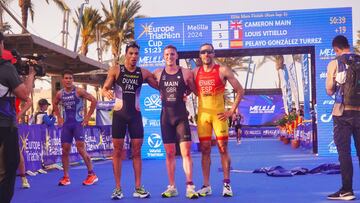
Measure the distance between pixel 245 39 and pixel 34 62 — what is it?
996 cm

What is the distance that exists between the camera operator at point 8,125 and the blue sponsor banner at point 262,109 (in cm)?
3208

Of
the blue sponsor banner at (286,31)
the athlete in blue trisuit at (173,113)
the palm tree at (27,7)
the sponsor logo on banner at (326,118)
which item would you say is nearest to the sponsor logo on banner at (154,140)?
the blue sponsor banner at (286,31)

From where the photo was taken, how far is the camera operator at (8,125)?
4.26 meters

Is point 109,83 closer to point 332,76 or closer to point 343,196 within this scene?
point 332,76

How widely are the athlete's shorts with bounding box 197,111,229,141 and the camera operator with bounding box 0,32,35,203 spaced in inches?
112

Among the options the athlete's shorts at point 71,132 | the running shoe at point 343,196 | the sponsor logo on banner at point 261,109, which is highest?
the athlete's shorts at point 71,132

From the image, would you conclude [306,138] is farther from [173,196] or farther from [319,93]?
[173,196]

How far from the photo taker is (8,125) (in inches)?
171

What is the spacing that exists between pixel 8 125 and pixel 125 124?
2.41 metres

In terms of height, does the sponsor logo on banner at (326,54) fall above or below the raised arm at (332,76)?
above

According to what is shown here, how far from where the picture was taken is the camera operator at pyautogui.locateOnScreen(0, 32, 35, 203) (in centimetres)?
426

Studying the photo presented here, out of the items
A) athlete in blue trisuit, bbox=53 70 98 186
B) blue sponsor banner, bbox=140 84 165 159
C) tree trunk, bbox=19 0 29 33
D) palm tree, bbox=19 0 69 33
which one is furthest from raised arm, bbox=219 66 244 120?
tree trunk, bbox=19 0 29 33

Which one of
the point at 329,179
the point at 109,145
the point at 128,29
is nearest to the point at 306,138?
the point at 109,145

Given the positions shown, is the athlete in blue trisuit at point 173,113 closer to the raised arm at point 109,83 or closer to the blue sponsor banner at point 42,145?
the raised arm at point 109,83
